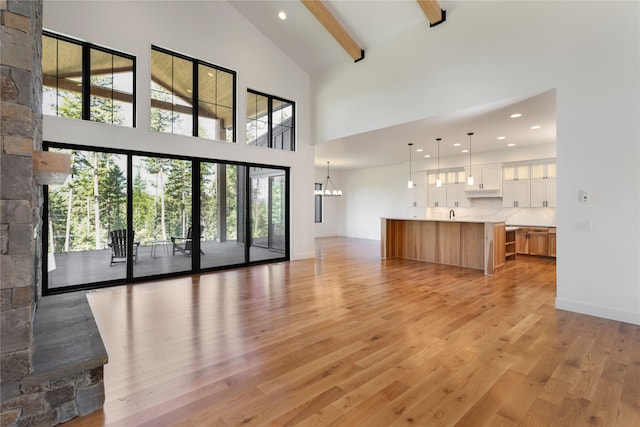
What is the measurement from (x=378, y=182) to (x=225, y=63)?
7.23m

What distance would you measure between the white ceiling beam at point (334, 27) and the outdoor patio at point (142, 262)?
4.60 metres

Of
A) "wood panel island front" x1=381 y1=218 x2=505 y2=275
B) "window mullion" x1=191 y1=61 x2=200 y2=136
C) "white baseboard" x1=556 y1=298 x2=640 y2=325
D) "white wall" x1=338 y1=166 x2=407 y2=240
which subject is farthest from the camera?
"white wall" x1=338 y1=166 x2=407 y2=240

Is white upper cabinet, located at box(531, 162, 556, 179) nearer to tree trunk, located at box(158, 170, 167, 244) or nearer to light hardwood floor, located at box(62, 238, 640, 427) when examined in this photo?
light hardwood floor, located at box(62, 238, 640, 427)

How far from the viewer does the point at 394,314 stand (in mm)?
3621

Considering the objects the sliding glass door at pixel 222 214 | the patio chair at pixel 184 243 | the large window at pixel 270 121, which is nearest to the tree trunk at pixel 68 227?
the patio chair at pixel 184 243

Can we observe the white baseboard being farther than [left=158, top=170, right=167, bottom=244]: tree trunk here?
No

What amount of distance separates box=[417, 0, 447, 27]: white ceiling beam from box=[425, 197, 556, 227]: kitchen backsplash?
5.39 meters

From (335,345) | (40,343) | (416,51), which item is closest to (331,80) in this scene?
(416,51)

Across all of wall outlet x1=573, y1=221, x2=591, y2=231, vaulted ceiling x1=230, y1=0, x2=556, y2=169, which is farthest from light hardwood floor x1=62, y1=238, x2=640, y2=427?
vaulted ceiling x1=230, y1=0, x2=556, y2=169

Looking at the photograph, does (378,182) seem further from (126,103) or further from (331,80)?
(126,103)

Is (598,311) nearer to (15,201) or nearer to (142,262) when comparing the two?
(15,201)

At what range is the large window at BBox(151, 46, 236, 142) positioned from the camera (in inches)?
215

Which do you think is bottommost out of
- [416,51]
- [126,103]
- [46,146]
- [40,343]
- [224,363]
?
[224,363]

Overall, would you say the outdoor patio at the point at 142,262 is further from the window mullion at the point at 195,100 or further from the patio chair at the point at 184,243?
the window mullion at the point at 195,100
